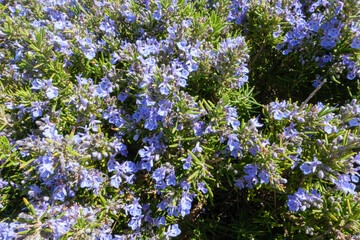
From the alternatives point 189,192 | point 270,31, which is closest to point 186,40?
point 270,31

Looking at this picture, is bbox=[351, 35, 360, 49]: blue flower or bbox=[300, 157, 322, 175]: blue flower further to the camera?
bbox=[351, 35, 360, 49]: blue flower

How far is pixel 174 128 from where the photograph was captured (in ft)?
6.88

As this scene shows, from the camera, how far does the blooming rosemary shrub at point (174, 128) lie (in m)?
2.04

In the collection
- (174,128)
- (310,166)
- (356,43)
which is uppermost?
(356,43)

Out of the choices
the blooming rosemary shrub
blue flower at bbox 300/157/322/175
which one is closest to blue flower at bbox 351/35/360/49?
the blooming rosemary shrub

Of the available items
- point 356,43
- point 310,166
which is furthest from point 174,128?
point 356,43

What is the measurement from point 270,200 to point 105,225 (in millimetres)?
2008

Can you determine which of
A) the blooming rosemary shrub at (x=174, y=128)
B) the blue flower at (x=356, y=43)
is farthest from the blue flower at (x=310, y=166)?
the blue flower at (x=356, y=43)

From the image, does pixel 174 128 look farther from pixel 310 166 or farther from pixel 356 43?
pixel 356 43

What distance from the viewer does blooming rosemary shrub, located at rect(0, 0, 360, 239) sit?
80.4 inches

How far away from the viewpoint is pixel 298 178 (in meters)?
2.43

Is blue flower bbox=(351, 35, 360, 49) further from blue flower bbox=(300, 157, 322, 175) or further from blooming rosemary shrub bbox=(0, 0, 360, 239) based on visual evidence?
blue flower bbox=(300, 157, 322, 175)

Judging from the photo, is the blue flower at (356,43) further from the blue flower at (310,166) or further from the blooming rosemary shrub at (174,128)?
the blue flower at (310,166)

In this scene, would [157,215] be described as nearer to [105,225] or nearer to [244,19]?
[105,225]
